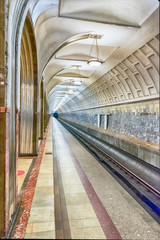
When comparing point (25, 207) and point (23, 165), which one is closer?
point (25, 207)

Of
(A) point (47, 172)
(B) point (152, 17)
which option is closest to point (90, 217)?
(A) point (47, 172)

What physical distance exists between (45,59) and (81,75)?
7231 millimetres

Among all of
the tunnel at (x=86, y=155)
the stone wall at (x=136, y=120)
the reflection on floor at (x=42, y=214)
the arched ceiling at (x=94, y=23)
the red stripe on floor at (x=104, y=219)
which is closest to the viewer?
the reflection on floor at (x=42, y=214)

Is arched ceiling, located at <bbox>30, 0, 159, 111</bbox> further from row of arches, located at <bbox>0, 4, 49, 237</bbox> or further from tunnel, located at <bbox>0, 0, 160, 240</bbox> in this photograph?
row of arches, located at <bbox>0, 4, 49, 237</bbox>

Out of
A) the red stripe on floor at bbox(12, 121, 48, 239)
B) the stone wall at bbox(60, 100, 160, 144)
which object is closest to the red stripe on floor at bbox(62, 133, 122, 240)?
the red stripe on floor at bbox(12, 121, 48, 239)

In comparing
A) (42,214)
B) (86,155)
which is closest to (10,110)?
(42,214)

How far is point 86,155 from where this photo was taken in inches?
338

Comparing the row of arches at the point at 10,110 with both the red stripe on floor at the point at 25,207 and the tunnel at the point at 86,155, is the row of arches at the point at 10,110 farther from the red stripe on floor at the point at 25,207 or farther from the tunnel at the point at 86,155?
the red stripe on floor at the point at 25,207

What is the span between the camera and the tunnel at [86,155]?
204cm

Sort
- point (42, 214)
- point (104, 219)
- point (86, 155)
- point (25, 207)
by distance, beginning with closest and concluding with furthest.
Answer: point (42, 214)
point (25, 207)
point (104, 219)
point (86, 155)

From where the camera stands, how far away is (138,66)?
23.6 feet

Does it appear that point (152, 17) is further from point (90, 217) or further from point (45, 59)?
point (90, 217)

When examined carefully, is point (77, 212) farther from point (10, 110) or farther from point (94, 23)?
point (94, 23)

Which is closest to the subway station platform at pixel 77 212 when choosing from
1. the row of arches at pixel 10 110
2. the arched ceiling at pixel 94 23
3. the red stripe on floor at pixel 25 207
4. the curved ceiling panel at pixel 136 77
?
the red stripe on floor at pixel 25 207
